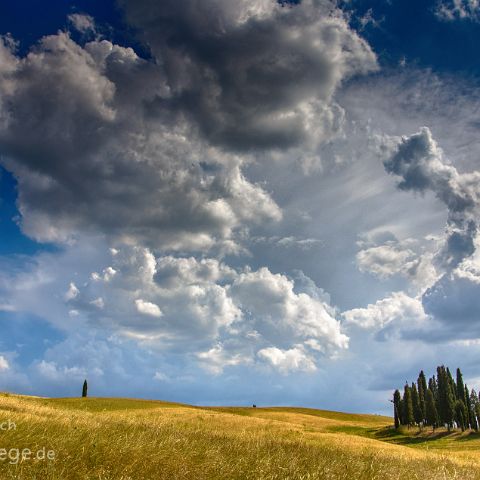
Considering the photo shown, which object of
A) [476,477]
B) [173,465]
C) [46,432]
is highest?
[46,432]

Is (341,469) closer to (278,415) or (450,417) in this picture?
(278,415)

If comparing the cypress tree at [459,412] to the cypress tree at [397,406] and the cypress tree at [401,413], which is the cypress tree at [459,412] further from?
the cypress tree at [397,406]

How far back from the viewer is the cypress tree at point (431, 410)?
9806cm

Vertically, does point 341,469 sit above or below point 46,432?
below

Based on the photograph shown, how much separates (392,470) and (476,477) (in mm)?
4994

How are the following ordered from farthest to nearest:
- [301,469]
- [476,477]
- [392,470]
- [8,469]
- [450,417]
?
[450,417], [476,477], [392,470], [301,469], [8,469]

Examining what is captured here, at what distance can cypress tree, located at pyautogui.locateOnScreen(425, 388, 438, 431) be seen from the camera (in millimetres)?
98062

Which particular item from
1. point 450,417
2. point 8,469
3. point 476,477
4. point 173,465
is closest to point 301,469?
point 173,465

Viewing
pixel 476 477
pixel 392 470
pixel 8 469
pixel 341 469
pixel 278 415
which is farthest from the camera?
pixel 278 415

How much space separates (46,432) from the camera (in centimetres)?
1038

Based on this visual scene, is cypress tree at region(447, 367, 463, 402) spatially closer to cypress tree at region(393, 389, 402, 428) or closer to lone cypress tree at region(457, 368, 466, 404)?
lone cypress tree at region(457, 368, 466, 404)

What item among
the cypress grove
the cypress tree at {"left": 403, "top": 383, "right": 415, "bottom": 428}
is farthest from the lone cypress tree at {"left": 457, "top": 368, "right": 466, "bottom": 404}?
the cypress tree at {"left": 403, "top": 383, "right": 415, "bottom": 428}

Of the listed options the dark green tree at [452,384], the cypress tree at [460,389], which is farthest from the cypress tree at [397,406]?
the cypress tree at [460,389]

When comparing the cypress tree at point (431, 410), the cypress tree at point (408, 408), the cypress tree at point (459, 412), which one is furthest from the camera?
the cypress tree at point (408, 408)
